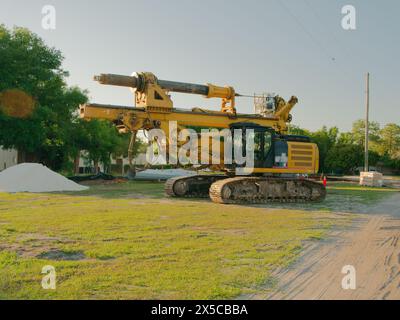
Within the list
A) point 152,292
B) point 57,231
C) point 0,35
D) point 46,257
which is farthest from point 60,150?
point 152,292

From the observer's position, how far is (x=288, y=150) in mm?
18125

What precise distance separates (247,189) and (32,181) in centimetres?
1296

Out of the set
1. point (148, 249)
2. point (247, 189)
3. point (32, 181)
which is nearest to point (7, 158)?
point (32, 181)

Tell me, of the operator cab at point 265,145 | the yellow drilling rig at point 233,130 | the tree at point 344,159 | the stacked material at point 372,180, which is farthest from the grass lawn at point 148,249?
the tree at point 344,159

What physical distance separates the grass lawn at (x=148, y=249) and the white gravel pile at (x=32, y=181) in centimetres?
933

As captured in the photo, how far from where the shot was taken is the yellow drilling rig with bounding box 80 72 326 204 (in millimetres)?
14945

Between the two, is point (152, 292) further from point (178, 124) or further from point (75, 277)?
point (178, 124)

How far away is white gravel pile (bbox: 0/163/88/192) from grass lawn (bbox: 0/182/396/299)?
9334mm

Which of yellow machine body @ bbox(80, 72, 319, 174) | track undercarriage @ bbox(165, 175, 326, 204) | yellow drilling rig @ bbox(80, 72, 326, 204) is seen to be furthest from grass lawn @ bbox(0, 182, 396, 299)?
yellow machine body @ bbox(80, 72, 319, 174)

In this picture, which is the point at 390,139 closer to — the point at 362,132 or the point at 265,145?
the point at 362,132

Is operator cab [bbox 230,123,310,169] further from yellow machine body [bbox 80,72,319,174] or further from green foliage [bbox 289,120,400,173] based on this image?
green foliage [bbox 289,120,400,173]

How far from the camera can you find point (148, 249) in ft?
25.9

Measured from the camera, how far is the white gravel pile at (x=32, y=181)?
22.9 meters

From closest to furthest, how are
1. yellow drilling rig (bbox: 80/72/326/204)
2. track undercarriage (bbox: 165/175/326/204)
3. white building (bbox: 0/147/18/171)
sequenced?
yellow drilling rig (bbox: 80/72/326/204) → track undercarriage (bbox: 165/175/326/204) → white building (bbox: 0/147/18/171)
